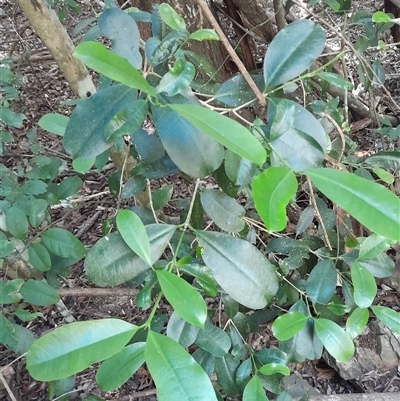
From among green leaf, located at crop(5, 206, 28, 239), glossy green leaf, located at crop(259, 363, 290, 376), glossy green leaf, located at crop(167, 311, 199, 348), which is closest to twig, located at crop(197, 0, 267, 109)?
glossy green leaf, located at crop(167, 311, 199, 348)

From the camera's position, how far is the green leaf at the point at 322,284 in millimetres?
783

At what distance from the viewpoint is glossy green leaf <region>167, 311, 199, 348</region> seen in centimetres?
63

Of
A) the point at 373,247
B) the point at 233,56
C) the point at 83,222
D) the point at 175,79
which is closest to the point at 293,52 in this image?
the point at 233,56

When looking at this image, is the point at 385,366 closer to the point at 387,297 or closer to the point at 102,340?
the point at 387,297

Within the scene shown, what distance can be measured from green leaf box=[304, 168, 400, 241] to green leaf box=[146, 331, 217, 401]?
0.22 m

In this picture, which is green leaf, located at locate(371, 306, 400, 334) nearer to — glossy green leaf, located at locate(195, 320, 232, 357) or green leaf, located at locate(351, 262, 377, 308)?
green leaf, located at locate(351, 262, 377, 308)

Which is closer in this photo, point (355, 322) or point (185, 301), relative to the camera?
point (185, 301)

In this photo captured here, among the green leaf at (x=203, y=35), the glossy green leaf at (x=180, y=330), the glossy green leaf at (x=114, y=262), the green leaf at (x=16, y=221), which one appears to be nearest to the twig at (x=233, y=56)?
the green leaf at (x=203, y=35)

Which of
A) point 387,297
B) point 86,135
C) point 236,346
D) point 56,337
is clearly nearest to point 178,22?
point 86,135

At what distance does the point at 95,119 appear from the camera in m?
0.52

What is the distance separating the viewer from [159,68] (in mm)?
570

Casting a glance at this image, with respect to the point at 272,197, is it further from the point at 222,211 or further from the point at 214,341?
the point at 214,341

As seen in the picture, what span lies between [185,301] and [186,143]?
7.3 inches

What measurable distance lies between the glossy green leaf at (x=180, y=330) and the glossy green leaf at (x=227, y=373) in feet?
0.66
